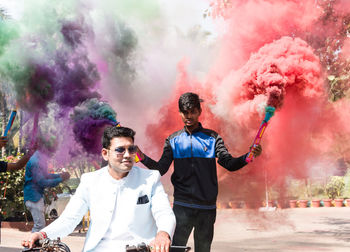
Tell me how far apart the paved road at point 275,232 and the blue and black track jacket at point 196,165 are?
12.8 ft

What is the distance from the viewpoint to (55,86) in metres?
10.4

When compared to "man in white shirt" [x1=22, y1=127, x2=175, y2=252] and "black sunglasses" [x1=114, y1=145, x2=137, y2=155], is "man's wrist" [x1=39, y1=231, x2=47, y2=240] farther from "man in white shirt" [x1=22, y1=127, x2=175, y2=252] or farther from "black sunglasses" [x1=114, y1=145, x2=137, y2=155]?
"black sunglasses" [x1=114, y1=145, x2=137, y2=155]

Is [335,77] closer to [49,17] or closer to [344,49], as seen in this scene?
[344,49]

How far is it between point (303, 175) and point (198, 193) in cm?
1004

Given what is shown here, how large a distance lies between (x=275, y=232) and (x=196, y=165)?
23.5ft

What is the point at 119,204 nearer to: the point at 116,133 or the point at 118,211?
the point at 118,211

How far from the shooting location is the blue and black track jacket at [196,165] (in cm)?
414

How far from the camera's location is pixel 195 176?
164 inches

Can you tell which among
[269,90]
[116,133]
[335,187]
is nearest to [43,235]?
[116,133]

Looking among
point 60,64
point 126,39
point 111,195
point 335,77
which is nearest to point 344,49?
point 335,77

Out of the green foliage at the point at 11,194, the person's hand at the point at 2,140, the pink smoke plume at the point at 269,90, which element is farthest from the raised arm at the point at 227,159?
the green foliage at the point at 11,194

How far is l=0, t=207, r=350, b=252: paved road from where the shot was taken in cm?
821

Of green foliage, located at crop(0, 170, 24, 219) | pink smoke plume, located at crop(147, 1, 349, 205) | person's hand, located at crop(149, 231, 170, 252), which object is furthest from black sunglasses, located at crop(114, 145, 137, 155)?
green foliage, located at crop(0, 170, 24, 219)

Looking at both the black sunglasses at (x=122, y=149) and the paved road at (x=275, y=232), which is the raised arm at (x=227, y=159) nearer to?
the black sunglasses at (x=122, y=149)
